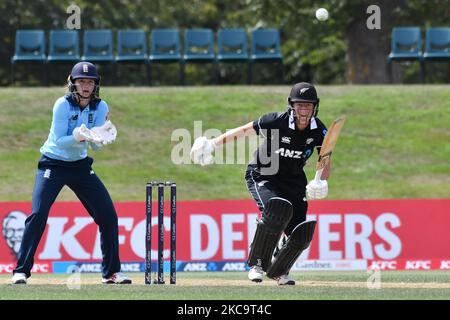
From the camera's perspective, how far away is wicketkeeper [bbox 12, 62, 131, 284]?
959cm

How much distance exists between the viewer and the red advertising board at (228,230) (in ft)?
51.5

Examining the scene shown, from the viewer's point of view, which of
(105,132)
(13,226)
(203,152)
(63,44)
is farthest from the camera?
A: (63,44)

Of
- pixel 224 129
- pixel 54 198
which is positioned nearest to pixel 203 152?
pixel 54 198

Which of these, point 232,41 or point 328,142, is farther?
point 232,41

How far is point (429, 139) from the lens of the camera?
826 inches

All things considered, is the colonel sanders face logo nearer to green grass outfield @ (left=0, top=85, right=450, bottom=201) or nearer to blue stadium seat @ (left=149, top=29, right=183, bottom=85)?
green grass outfield @ (left=0, top=85, right=450, bottom=201)

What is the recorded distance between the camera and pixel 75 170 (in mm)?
9750

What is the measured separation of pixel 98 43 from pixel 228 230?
892 centimetres

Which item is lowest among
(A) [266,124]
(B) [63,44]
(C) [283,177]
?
(C) [283,177]

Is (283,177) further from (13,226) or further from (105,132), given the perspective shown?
(13,226)

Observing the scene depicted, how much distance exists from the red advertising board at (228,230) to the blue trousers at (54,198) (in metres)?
5.51

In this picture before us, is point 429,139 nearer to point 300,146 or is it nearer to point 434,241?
point 434,241

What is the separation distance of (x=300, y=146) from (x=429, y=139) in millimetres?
11619

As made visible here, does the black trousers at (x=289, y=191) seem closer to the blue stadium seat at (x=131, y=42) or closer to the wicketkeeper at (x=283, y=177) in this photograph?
the wicketkeeper at (x=283, y=177)
